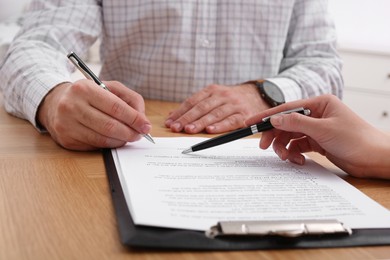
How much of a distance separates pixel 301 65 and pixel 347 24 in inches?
90.1

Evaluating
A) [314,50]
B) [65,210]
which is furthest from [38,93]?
[314,50]

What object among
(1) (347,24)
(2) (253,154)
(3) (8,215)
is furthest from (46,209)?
(1) (347,24)

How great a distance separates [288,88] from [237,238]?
69 centimetres

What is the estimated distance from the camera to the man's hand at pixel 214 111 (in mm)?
848

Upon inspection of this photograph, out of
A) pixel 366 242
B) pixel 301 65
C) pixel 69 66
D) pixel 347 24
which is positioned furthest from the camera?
pixel 347 24

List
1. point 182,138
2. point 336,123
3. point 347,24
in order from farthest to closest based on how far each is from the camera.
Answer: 1. point 347,24
2. point 182,138
3. point 336,123

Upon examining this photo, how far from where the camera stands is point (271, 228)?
0.42 m

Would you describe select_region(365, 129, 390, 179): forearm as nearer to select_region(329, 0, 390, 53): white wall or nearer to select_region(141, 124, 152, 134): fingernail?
select_region(141, 124, 152, 134): fingernail

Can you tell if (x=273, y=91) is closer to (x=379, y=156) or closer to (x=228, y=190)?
(x=379, y=156)

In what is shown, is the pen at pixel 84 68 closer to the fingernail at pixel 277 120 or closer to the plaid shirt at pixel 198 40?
the fingernail at pixel 277 120

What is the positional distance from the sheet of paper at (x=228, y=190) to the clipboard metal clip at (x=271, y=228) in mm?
16

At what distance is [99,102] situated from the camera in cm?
66

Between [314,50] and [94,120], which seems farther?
[314,50]

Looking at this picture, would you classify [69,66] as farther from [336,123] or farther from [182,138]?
[336,123]
